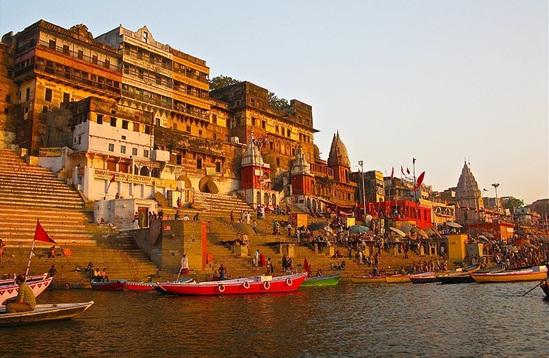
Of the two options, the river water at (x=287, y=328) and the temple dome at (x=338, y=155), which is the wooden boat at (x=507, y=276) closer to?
the river water at (x=287, y=328)

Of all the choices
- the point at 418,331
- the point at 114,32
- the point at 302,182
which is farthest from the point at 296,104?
the point at 418,331

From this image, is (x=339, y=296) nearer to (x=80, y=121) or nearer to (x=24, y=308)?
(x=24, y=308)

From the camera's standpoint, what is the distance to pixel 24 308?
44.8 ft

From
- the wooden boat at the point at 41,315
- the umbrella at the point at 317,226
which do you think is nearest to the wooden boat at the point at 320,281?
the umbrella at the point at 317,226

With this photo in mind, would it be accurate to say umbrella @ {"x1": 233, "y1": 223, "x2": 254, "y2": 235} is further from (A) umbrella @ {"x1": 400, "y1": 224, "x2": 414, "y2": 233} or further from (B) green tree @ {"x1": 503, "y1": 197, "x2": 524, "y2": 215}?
(B) green tree @ {"x1": 503, "y1": 197, "x2": 524, "y2": 215}

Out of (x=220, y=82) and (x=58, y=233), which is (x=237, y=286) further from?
(x=220, y=82)

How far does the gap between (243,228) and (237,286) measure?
13.5 m

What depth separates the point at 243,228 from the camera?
36.3 m

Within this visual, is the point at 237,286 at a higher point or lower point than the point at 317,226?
lower

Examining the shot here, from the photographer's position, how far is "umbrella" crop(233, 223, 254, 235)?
118 ft

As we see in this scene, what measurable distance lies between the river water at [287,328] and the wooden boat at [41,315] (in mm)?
184

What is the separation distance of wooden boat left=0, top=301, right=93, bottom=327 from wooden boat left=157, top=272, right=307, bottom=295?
766 centimetres

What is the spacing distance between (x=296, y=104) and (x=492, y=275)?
42202 millimetres

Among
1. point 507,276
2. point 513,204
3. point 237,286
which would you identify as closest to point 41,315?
point 237,286
